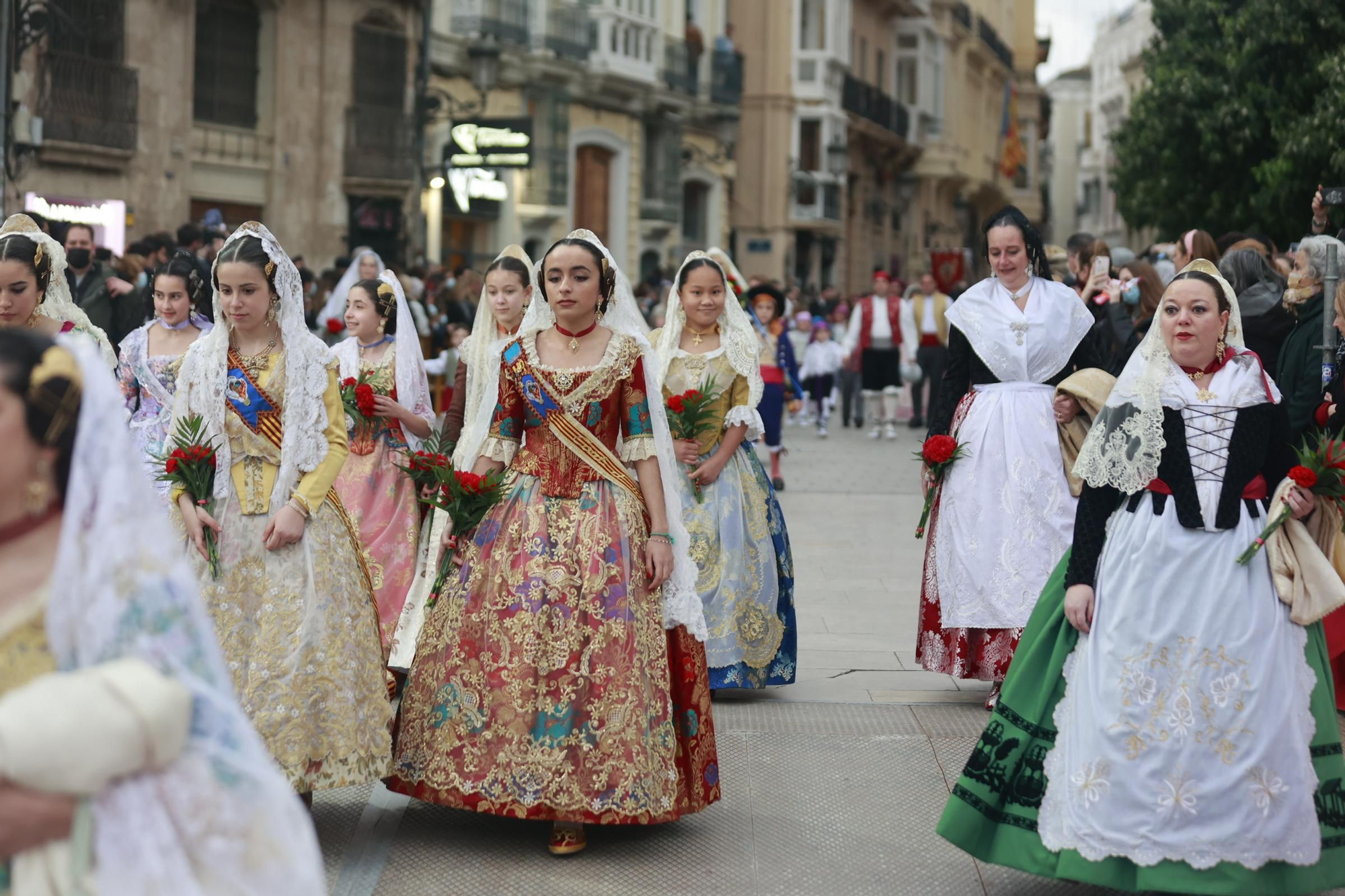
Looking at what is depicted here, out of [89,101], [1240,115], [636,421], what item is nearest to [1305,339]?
[636,421]

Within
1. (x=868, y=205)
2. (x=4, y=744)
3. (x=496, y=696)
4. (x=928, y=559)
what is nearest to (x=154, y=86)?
(x=928, y=559)

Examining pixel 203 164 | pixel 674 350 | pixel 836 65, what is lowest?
pixel 674 350

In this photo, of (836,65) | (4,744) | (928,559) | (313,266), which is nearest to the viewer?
(4,744)

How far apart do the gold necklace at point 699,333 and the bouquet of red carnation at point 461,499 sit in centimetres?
244

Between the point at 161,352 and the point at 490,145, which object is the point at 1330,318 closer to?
the point at 161,352

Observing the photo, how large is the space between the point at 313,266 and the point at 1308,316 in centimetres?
1822

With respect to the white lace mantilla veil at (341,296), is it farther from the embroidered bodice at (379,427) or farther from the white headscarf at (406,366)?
the embroidered bodice at (379,427)

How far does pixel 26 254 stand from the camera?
5910 mm

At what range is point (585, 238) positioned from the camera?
5457 mm

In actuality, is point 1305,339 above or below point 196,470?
above

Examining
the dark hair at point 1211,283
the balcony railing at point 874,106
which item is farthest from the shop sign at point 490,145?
the balcony railing at point 874,106

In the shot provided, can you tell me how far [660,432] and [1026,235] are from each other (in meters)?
2.50

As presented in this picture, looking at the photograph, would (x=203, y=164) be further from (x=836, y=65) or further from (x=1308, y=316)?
(x=836, y=65)

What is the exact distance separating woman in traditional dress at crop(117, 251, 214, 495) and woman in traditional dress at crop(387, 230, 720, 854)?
2391 mm
